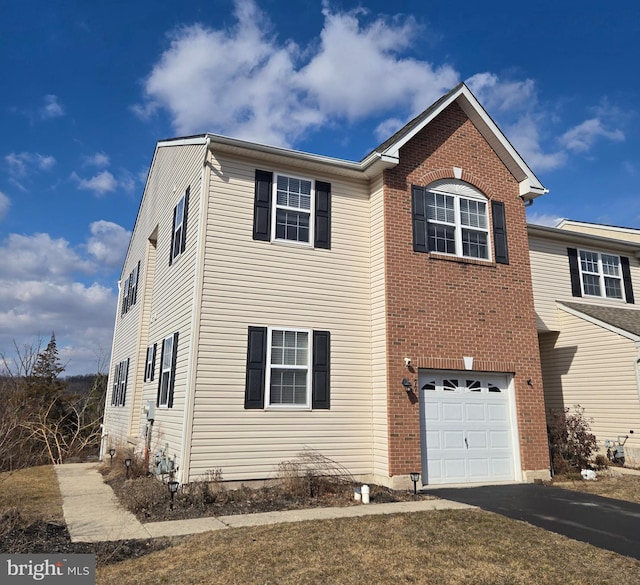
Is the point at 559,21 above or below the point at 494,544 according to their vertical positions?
above

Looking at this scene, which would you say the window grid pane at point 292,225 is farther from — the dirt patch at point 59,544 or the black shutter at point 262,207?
the dirt patch at point 59,544

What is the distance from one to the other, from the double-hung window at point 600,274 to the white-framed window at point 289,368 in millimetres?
10519

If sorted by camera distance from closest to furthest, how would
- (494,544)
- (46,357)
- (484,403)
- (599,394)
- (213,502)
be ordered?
(494,544) → (213,502) → (484,403) → (599,394) → (46,357)

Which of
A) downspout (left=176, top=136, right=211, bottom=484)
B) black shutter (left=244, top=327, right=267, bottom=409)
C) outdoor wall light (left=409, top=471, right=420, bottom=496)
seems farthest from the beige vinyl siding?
downspout (left=176, top=136, right=211, bottom=484)

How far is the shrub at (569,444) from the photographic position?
12703 millimetres

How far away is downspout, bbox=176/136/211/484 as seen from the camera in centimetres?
962

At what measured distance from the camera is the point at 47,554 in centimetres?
563

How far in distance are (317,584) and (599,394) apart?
12.4 metres

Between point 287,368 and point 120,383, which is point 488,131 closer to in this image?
point 287,368

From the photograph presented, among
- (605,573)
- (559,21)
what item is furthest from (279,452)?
(559,21)

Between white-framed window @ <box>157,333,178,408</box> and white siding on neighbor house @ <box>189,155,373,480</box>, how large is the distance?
1851mm

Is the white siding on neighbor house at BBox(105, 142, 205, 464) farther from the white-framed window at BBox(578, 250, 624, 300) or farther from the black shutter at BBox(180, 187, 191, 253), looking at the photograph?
the white-framed window at BBox(578, 250, 624, 300)

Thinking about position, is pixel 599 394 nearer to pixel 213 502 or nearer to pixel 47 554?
pixel 213 502

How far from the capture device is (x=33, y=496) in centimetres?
1075
